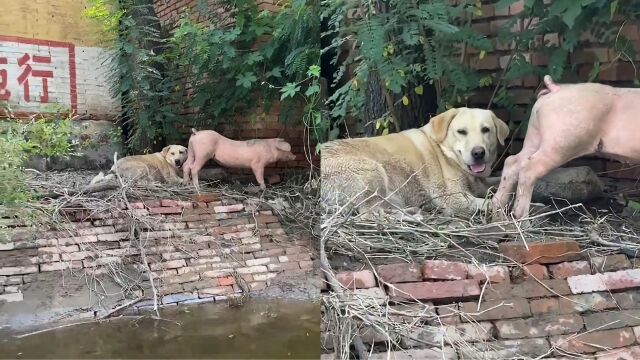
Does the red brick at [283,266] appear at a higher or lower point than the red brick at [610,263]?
lower

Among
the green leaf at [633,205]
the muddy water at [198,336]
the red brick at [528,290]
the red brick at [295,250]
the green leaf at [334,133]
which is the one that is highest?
the green leaf at [334,133]

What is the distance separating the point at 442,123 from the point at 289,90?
467 mm

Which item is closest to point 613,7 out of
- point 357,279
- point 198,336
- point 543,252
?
point 543,252

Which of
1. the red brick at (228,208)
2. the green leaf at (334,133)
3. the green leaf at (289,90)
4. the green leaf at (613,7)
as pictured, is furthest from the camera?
the red brick at (228,208)

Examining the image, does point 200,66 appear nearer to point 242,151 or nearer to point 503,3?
point 242,151

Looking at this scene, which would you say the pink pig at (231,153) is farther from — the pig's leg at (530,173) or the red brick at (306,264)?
the pig's leg at (530,173)

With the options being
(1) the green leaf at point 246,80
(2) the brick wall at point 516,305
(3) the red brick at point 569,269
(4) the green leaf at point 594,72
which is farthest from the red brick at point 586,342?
(1) the green leaf at point 246,80

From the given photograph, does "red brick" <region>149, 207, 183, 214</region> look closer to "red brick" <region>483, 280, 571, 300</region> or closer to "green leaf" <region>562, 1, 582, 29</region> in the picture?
"red brick" <region>483, 280, 571, 300</region>

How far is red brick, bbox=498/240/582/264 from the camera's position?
3.35 ft

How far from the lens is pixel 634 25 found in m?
0.99

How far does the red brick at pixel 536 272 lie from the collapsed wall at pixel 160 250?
58 cm

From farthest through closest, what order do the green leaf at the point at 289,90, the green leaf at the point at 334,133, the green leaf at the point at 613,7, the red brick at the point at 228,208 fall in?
the red brick at the point at 228,208
the green leaf at the point at 289,90
the green leaf at the point at 334,133
the green leaf at the point at 613,7

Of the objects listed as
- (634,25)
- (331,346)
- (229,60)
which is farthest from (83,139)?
(634,25)

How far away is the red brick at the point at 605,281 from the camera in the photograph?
3.35 ft
